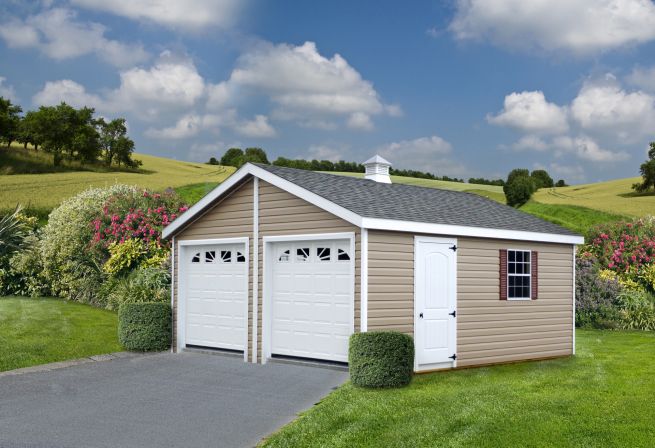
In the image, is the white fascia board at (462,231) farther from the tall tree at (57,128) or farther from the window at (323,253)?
the tall tree at (57,128)

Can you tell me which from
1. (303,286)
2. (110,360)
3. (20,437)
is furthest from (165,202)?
(20,437)

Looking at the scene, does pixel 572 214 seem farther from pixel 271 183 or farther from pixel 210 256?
pixel 271 183

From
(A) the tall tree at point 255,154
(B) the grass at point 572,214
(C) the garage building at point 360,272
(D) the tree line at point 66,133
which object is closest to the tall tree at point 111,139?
(D) the tree line at point 66,133

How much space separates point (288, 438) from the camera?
8.52 meters

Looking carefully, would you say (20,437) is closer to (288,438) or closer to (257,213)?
(288,438)

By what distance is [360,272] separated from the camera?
11945 mm

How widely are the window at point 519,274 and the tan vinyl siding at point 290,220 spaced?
3.94 m

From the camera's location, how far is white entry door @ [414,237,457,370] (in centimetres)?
1264

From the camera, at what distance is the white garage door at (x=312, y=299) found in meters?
12.6

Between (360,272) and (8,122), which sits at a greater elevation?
(8,122)

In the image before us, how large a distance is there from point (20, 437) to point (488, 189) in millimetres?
55105

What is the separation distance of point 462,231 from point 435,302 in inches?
56.5

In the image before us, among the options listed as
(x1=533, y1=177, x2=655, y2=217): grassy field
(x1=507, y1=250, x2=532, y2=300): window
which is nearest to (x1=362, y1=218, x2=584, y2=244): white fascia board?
(x1=507, y1=250, x2=532, y2=300): window

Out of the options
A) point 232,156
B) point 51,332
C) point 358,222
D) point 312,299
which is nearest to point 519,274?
point 312,299
